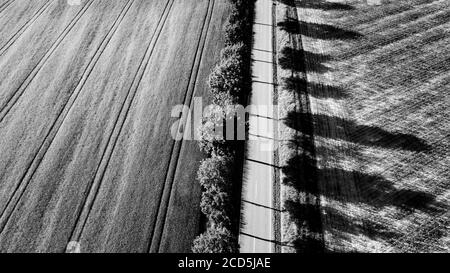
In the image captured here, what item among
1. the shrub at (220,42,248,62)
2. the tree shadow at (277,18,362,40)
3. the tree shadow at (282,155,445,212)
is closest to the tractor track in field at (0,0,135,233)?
the shrub at (220,42,248,62)

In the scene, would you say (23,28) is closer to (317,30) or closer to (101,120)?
(101,120)

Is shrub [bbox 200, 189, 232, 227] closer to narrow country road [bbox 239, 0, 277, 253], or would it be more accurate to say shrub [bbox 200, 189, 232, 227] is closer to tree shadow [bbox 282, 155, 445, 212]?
narrow country road [bbox 239, 0, 277, 253]

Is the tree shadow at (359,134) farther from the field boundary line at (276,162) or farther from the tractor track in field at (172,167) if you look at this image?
the tractor track in field at (172,167)

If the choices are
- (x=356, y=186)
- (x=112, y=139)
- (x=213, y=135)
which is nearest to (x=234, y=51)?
(x=213, y=135)

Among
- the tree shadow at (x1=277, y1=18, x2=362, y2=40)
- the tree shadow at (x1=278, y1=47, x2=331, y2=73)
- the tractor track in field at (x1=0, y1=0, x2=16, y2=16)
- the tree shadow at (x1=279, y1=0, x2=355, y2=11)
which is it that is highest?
the tree shadow at (x1=279, y1=0, x2=355, y2=11)
